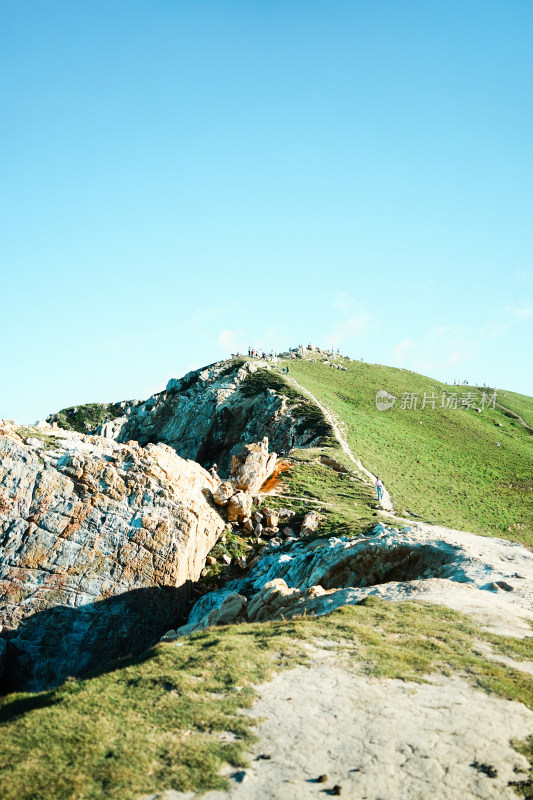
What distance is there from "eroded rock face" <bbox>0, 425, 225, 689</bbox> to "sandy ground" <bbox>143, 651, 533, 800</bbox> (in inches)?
622

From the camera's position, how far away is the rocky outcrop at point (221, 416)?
76000 millimetres

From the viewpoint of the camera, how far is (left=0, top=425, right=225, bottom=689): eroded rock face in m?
25.2

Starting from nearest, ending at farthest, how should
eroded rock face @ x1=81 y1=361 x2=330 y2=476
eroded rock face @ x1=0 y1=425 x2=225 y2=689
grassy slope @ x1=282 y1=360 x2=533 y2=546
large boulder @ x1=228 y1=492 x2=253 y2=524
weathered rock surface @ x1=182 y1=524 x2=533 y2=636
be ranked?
weathered rock surface @ x1=182 y1=524 x2=533 y2=636, eroded rock face @ x1=0 y1=425 x2=225 y2=689, large boulder @ x1=228 y1=492 x2=253 y2=524, grassy slope @ x1=282 y1=360 x2=533 y2=546, eroded rock face @ x1=81 y1=361 x2=330 y2=476

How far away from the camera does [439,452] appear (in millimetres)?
74500

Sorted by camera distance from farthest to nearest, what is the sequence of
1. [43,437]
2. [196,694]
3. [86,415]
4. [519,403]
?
[519,403], [86,415], [43,437], [196,694]

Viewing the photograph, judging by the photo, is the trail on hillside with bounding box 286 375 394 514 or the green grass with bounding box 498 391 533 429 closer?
the trail on hillside with bounding box 286 375 394 514

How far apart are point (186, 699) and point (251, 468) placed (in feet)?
108

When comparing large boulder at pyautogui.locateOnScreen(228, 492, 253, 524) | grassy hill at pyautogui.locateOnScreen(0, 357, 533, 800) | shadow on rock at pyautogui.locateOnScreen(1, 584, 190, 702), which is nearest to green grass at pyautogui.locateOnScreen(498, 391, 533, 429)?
large boulder at pyautogui.locateOnScreen(228, 492, 253, 524)

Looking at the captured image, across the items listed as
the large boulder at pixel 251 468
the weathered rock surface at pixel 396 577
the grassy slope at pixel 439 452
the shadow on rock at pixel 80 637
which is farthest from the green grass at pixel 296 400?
the shadow on rock at pixel 80 637

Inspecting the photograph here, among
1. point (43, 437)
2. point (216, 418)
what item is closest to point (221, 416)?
point (216, 418)

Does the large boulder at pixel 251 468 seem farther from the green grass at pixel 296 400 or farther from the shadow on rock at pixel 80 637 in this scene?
the green grass at pixel 296 400

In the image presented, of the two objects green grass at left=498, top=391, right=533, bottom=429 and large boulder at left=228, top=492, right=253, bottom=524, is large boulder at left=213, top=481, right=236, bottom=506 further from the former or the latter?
green grass at left=498, top=391, right=533, bottom=429

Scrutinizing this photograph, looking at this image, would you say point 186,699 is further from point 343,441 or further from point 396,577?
point 343,441

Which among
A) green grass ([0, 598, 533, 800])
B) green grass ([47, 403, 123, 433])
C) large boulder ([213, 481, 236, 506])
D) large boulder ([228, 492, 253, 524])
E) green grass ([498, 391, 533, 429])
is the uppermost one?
green grass ([498, 391, 533, 429])
